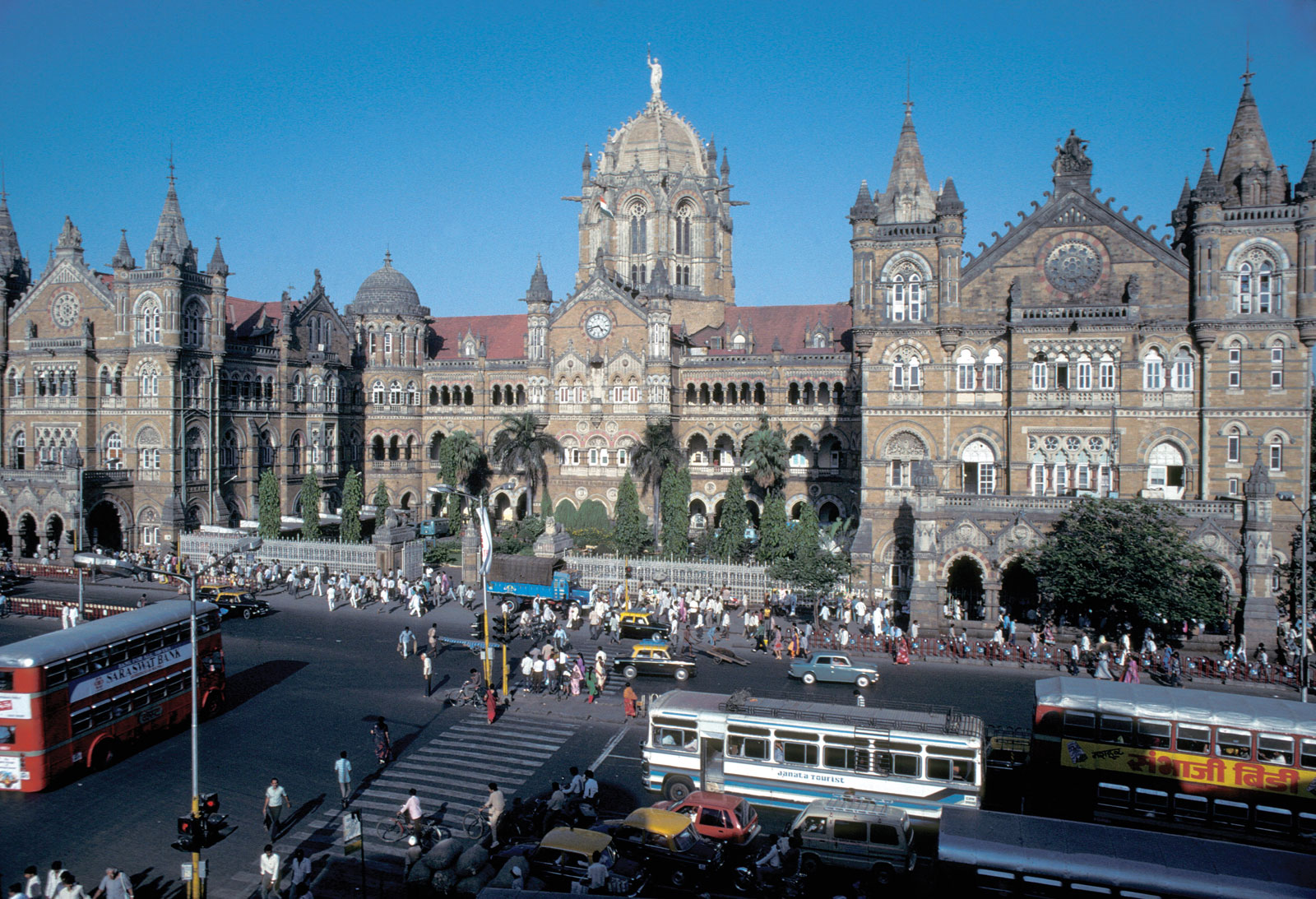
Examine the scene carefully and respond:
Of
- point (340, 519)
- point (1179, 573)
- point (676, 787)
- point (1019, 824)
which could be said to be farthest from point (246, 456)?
point (1019, 824)

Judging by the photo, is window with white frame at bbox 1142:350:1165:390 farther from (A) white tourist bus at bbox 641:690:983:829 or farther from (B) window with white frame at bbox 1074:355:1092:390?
(A) white tourist bus at bbox 641:690:983:829

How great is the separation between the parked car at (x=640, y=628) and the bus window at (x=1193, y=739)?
20.7m

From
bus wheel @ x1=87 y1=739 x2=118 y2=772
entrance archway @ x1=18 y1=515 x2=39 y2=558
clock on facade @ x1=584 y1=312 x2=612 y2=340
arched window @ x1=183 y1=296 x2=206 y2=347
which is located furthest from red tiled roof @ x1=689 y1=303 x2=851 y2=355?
bus wheel @ x1=87 y1=739 x2=118 y2=772

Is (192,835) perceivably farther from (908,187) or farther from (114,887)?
(908,187)

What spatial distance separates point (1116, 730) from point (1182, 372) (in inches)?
1098

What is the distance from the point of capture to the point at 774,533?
4878 centimetres

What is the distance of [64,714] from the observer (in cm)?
2366

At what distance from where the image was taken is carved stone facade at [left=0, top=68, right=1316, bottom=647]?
42.9 m

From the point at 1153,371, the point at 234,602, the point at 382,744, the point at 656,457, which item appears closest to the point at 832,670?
the point at 382,744

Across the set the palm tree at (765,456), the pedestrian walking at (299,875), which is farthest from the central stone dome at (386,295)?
the pedestrian walking at (299,875)

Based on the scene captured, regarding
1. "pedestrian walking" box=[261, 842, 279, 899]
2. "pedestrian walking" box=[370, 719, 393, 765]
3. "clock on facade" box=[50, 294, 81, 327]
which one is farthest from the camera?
"clock on facade" box=[50, 294, 81, 327]

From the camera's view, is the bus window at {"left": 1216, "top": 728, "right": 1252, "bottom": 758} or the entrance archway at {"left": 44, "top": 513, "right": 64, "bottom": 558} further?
the entrance archway at {"left": 44, "top": 513, "right": 64, "bottom": 558}

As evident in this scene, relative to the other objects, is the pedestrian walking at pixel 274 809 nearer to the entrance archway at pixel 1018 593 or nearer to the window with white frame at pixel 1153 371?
the entrance archway at pixel 1018 593

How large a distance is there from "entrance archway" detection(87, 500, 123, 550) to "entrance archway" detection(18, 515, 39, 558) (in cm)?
302
